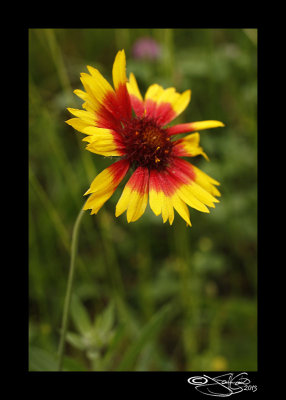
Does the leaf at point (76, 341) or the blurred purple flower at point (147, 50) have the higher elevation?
the blurred purple flower at point (147, 50)

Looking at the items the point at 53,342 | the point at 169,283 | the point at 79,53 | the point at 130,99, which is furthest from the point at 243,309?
the point at 79,53

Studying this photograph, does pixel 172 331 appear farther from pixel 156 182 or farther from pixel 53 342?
pixel 156 182

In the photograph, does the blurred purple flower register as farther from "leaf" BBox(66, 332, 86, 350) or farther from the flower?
"leaf" BBox(66, 332, 86, 350)

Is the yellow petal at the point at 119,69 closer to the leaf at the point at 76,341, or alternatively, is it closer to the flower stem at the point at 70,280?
the flower stem at the point at 70,280

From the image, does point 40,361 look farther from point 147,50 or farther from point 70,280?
point 147,50

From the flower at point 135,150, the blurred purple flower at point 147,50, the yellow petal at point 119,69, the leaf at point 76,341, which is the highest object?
the blurred purple flower at point 147,50

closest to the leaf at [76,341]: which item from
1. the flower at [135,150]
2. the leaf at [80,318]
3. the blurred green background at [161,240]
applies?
the leaf at [80,318]

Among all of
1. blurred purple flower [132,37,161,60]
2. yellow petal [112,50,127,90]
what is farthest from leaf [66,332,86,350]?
blurred purple flower [132,37,161,60]

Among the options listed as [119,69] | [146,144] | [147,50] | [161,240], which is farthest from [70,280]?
[147,50]
